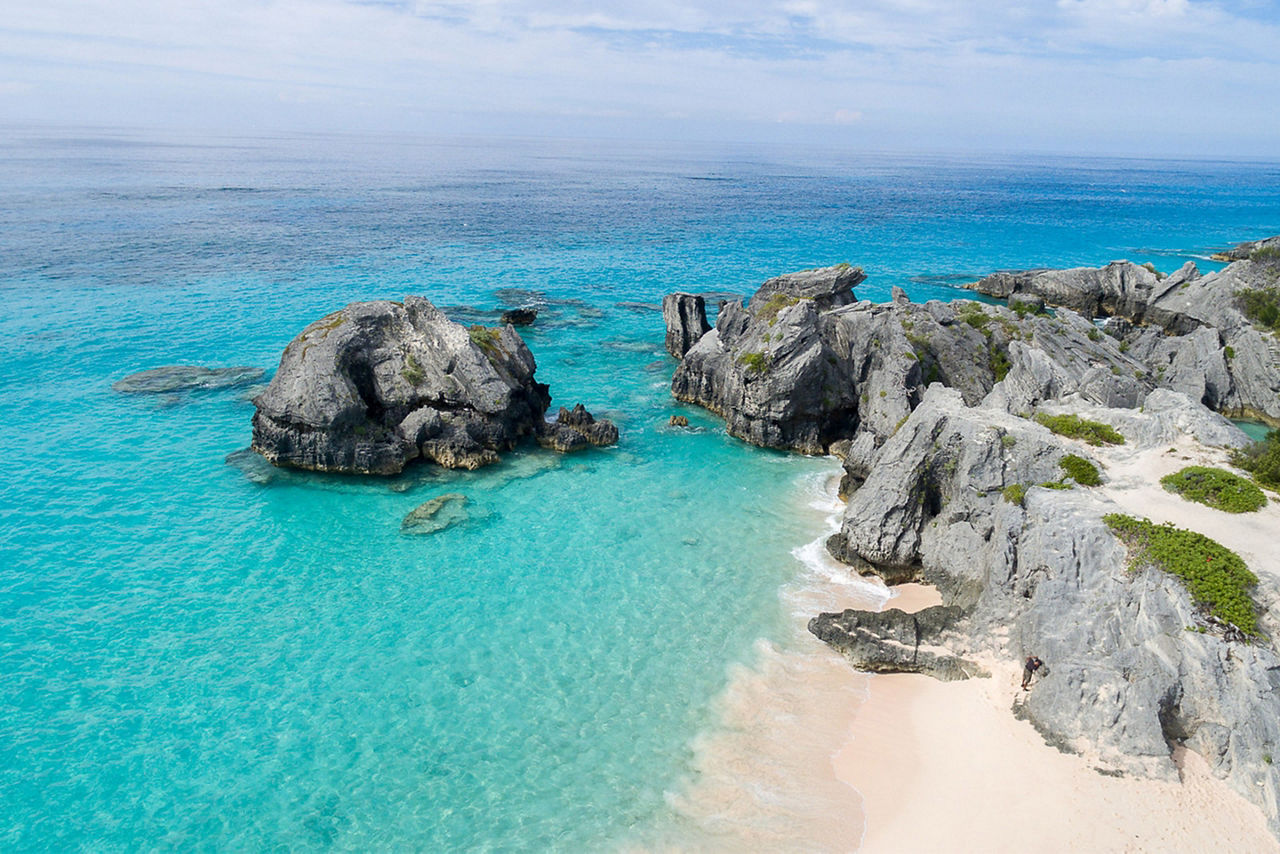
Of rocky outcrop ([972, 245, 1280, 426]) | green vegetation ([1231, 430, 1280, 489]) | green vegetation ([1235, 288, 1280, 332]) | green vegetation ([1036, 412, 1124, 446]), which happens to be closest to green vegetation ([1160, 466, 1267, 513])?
green vegetation ([1231, 430, 1280, 489])

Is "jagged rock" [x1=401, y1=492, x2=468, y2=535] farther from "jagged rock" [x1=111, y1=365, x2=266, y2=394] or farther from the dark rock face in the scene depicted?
"jagged rock" [x1=111, y1=365, x2=266, y2=394]

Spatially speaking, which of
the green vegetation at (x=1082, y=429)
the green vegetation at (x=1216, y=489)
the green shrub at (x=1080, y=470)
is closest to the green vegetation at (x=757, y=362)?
the green vegetation at (x=1082, y=429)

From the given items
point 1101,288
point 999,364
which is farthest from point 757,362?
point 1101,288

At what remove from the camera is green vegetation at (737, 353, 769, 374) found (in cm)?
4200

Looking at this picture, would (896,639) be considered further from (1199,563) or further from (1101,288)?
(1101,288)

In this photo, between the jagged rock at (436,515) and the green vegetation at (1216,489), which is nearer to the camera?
the green vegetation at (1216,489)

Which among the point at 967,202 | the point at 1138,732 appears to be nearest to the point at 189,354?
the point at 1138,732

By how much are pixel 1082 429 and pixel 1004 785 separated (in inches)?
705

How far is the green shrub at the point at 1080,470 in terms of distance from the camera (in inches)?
1091

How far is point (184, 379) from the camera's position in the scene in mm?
50344

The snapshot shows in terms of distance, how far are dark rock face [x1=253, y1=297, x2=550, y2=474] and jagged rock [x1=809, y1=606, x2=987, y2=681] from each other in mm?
21006

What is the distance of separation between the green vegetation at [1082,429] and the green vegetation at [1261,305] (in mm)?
32886

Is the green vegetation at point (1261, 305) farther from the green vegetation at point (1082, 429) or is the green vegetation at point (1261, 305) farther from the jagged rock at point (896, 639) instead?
the jagged rock at point (896, 639)

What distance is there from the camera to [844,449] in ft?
137
